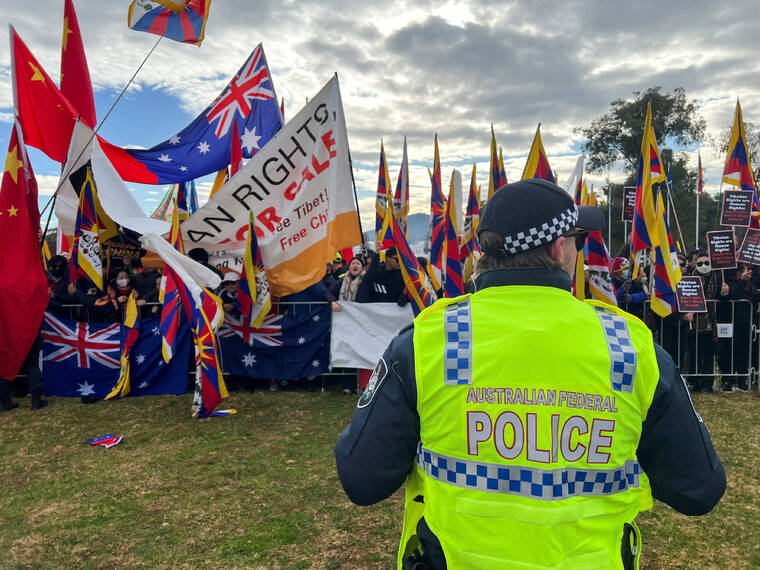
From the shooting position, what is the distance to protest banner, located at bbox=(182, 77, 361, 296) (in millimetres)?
8164

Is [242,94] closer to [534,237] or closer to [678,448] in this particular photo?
[534,237]

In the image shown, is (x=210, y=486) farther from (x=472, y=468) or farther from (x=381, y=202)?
(x=381, y=202)

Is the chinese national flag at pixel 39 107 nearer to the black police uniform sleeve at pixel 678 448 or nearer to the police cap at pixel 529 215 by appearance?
the police cap at pixel 529 215

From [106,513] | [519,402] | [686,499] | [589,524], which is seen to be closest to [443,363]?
[519,402]

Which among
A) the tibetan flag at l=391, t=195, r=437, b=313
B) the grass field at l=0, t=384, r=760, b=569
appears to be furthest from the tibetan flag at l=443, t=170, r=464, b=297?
the grass field at l=0, t=384, r=760, b=569

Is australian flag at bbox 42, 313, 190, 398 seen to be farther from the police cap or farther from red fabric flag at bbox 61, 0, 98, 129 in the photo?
the police cap

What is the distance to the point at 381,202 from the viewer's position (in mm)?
12625

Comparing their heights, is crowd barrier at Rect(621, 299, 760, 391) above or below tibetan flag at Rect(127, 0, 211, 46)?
below

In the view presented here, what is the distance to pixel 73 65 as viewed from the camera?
9.43 m

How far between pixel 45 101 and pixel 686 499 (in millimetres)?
9897

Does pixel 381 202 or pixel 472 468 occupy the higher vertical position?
pixel 381 202

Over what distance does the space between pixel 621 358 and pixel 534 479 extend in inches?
15.4

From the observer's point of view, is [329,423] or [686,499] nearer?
[686,499]

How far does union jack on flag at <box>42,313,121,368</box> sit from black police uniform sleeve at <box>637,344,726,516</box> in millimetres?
8424
